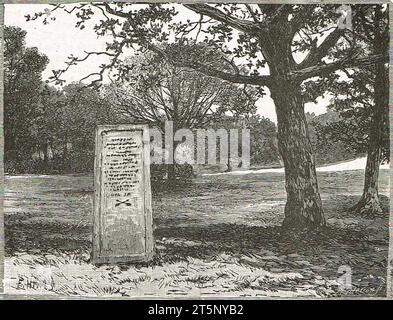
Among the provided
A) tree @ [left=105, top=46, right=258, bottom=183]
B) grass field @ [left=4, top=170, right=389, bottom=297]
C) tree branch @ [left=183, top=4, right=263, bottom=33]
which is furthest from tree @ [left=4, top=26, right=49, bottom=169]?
tree branch @ [left=183, top=4, right=263, bottom=33]

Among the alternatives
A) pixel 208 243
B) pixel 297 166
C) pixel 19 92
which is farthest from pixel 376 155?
pixel 19 92

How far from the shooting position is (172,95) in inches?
131

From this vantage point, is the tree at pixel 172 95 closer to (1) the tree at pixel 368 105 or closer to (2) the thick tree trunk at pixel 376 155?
(1) the tree at pixel 368 105

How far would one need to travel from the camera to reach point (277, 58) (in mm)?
3318

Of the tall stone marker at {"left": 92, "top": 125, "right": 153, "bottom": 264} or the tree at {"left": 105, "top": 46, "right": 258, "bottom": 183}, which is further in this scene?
the tree at {"left": 105, "top": 46, "right": 258, "bottom": 183}

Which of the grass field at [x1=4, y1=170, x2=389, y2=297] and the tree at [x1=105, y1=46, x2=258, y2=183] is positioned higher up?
the tree at [x1=105, y1=46, x2=258, y2=183]

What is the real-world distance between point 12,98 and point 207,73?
144 centimetres

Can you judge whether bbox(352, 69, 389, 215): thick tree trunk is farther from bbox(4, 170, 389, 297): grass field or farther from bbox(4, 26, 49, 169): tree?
bbox(4, 26, 49, 169): tree

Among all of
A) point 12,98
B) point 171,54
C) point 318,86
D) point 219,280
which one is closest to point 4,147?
point 12,98

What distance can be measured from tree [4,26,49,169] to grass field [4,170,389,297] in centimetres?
24

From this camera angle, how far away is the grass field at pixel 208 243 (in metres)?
3.25

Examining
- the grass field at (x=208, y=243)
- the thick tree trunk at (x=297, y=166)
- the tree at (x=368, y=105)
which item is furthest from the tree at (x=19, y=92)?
the tree at (x=368, y=105)

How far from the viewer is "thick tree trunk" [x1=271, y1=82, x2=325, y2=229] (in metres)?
3.32

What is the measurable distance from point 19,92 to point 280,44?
76.7 inches
